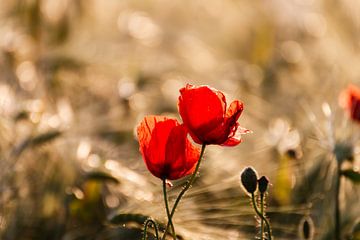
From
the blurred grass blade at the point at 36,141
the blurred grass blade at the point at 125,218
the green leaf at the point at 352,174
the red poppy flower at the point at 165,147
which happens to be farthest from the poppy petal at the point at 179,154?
the blurred grass blade at the point at 36,141

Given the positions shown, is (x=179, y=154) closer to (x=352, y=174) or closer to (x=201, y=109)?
(x=201, y=109)

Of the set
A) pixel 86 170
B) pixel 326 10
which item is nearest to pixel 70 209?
pixel 86 170

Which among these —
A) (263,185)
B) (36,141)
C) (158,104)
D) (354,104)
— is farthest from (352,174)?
(158,104)

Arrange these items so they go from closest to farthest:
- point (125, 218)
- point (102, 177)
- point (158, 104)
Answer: point (125, 218) < point (102, 177) < point (158, 104)

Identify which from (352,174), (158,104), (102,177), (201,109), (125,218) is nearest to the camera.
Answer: (201,109)

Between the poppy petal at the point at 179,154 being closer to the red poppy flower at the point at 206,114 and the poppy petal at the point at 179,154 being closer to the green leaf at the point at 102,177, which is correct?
the red poppy flower at the point at 206,114

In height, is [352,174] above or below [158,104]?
above

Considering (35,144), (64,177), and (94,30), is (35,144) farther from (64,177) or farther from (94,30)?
(94,30)
